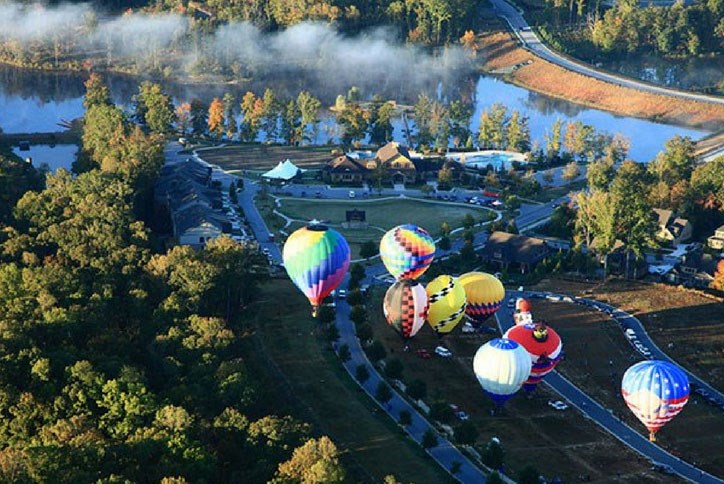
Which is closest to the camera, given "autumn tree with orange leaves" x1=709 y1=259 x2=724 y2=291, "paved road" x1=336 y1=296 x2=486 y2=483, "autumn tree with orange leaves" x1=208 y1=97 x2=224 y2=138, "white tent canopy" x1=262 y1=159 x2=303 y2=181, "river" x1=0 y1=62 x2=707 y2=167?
"paved road" x1=336 y1=296 x2=486 y2=483

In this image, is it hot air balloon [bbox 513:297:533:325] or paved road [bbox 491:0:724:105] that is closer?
hot air balloon [bbox 513:297:533:325]

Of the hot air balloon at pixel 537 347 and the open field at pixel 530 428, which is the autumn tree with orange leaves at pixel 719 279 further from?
the hot air balloon at pixel 537 347

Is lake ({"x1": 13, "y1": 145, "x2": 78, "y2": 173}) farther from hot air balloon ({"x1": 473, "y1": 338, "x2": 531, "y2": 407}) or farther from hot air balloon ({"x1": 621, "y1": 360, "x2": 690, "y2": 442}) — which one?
hot air balloon ({"x1": 621, "y1": 360, "x2": 690, "y2": 442})

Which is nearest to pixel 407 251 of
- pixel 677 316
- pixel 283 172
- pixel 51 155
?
pixel 677 316

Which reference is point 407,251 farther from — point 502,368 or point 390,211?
point 390,211

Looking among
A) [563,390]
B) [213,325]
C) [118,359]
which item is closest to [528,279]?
[563,390]

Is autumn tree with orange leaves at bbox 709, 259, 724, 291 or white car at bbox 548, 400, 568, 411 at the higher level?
autumn tree with orange leaves at bbox 709, 259, 724, 291

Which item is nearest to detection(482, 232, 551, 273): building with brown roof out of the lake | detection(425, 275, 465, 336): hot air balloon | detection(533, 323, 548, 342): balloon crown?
detection(425, 275, 465, 336): hot air balloon
